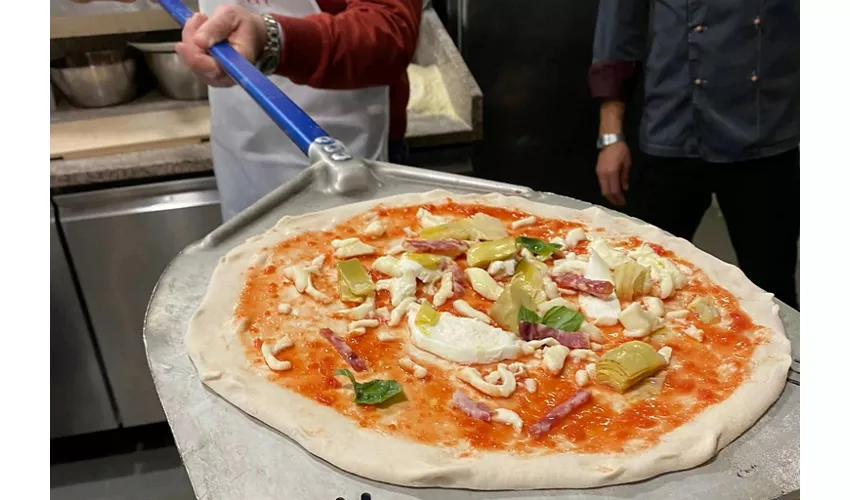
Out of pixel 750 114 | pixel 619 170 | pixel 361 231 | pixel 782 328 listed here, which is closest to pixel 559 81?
pixel 619 170

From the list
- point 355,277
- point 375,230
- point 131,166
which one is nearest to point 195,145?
point 131,166

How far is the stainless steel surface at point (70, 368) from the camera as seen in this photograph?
188cm

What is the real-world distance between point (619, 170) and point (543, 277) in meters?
0.80

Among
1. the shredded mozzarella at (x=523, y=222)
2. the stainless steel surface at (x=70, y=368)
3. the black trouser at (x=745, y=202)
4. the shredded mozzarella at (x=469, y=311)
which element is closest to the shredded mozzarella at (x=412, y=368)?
the shredded mozzarella at (x=469, y=311)

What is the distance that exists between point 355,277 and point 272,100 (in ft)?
1.35

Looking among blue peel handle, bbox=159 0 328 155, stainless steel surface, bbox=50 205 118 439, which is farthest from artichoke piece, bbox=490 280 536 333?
stainless steel surface, bbox=50 205 118 439

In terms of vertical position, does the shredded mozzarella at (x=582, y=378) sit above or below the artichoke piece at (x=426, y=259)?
below

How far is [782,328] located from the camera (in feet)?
3.08

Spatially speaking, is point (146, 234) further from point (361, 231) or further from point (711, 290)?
point (711, 290)

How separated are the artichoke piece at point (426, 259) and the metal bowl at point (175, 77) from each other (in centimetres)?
118

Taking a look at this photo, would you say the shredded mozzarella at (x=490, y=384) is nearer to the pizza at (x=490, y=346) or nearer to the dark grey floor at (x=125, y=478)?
the pizza at (x=490, y=346)

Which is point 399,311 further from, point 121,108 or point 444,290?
point 121,108

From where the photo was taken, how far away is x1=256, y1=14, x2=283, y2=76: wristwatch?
1.34m

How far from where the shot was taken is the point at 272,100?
1266 mm
